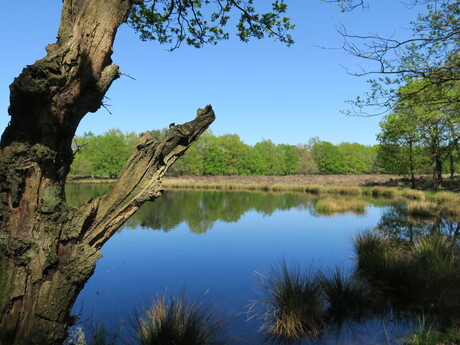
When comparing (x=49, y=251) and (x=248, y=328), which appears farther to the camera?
(x=248, y=328)

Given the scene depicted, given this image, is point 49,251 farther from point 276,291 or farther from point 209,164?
point 209,164

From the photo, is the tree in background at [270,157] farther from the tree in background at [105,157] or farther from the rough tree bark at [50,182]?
the rough tree bark at [50,182]

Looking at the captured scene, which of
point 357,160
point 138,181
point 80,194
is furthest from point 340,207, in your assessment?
point 357,160

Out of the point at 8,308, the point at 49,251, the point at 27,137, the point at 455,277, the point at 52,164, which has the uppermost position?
the point at 27,137

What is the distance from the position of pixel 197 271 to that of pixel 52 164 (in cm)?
746

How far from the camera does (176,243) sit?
12633 millimetres

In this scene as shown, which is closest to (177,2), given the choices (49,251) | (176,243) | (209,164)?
(49,251)

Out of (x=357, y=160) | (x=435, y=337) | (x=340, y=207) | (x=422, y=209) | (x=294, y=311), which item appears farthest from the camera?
(x=357, y=160)

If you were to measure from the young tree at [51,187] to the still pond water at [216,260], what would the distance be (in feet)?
10.3

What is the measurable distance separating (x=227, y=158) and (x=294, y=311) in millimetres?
65086

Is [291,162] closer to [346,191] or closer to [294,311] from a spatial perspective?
[346,191]

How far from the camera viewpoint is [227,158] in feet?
230

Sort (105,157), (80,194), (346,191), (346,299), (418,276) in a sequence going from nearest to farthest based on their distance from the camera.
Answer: (346,299) < (418,276) < (80,194) < (346,191) < (105,157)

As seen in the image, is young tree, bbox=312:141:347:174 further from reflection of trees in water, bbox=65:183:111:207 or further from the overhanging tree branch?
the overhanging tree branch
